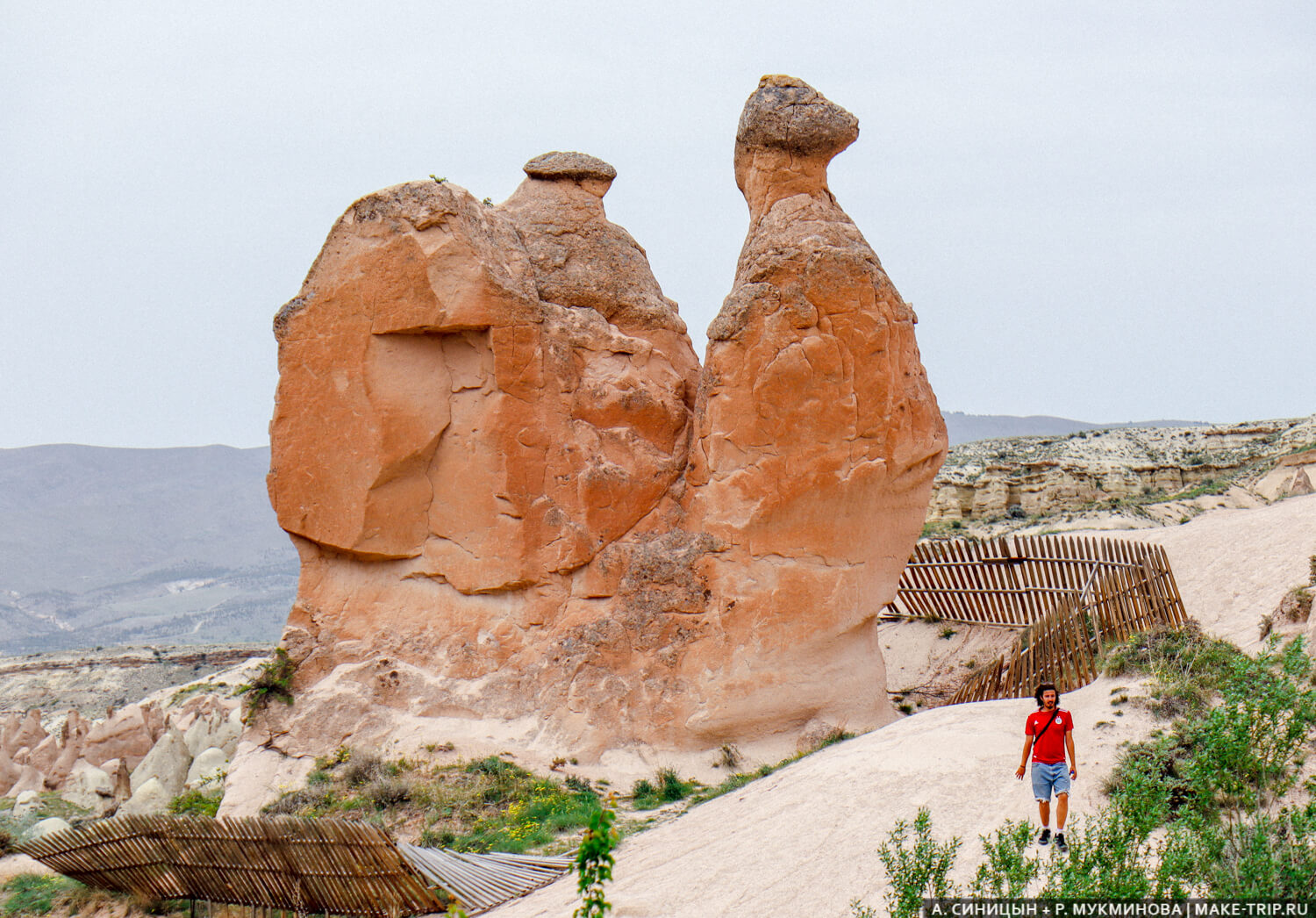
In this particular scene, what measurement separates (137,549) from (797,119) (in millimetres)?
124555

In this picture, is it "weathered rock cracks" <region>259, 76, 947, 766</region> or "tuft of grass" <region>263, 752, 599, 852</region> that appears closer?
"tuft of grass" <region>263, 752, 599, 852</region>

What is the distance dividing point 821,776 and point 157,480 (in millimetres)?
152966

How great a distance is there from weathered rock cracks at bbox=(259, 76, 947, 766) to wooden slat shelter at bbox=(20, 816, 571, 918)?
194 cm

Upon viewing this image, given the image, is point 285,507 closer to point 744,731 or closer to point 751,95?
point 744,731

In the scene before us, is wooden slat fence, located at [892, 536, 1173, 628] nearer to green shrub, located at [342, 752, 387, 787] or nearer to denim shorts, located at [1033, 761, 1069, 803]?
denim shorts, located at [1033, 761, 1069, 803]

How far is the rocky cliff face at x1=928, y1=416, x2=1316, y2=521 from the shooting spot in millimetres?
27484

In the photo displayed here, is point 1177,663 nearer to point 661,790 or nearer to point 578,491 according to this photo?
point 661,790

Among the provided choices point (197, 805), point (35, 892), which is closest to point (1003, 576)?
point (197, 805)

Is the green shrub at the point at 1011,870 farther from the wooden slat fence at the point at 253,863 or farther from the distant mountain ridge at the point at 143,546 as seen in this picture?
the distant mountain ridge at the point at 143,546

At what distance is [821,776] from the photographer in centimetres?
877

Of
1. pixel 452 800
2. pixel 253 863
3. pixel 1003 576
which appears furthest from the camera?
pixel 1003 576

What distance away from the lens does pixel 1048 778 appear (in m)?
6.97

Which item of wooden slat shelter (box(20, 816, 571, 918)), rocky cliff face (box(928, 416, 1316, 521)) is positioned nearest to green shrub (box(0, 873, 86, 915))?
wooden slat shelter (box(20, 816, 571, 918))

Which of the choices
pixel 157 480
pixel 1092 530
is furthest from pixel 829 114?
pixel 157 480
